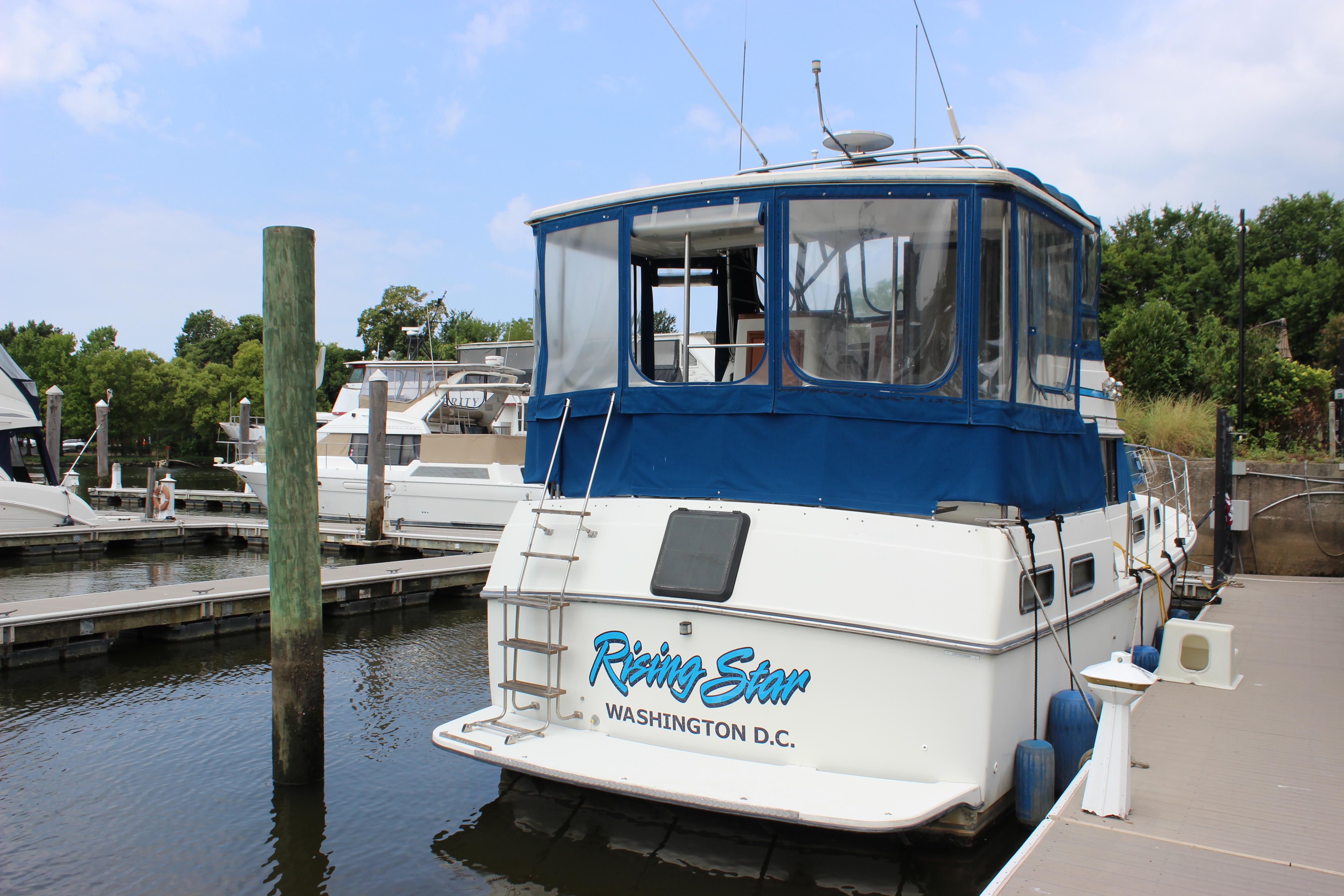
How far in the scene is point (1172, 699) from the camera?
6.73 meters

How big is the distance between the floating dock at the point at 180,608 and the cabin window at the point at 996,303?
6.07 meters

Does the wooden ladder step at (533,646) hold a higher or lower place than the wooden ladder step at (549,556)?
lower

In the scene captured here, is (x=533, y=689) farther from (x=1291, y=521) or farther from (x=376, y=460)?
(x=376, y=460)

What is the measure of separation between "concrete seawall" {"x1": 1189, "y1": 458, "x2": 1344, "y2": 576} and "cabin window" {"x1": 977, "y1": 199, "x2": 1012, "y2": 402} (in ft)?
37.2

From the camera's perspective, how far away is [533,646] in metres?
5.38

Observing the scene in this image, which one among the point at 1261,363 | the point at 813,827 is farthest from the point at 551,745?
the point at 1261,363

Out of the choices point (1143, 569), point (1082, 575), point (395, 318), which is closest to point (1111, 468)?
point (1143, 569)

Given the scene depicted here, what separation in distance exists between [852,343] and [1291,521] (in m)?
12.5

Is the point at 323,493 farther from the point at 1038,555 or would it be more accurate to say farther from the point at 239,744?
the point at 1038,555

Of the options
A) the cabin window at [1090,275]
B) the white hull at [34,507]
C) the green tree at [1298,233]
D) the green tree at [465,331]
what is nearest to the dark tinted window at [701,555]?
Answer: the cabin window at [1090,275]

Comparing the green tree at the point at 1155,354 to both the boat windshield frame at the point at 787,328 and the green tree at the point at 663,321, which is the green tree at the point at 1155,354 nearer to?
the green tree at the point at 663,321

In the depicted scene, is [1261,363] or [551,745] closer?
[551,745]

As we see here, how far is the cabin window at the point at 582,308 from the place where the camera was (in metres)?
5.94

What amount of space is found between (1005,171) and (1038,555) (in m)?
2.17
